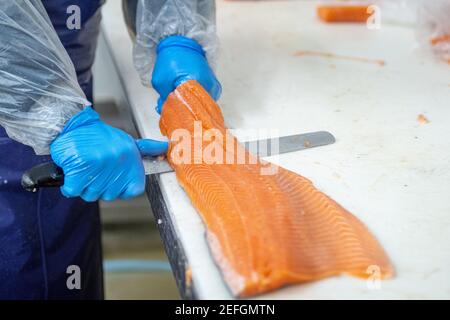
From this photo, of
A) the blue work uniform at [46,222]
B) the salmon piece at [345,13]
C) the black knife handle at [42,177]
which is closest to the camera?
the black knife handle at [42,177]

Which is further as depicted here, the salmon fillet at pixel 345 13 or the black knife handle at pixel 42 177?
the salmon fillet at pixel 345 13

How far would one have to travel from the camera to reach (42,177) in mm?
898

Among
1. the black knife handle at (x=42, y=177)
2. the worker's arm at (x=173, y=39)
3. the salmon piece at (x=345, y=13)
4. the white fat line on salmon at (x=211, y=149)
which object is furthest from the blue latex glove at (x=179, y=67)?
the salmon piece at (x=345, y=13)

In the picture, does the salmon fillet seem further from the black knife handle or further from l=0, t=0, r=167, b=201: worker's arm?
the black knife handle

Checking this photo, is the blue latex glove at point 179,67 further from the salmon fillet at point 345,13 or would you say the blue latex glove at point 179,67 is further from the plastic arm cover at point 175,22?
the salmon fillet at point 345,13

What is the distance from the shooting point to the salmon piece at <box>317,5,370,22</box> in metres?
1.80

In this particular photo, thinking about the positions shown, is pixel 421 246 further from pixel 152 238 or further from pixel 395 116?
pixel 152 238

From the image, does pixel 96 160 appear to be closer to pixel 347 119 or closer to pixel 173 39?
Answer: pixel 173 39

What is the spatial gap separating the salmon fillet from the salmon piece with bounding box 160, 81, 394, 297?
3.08 feet

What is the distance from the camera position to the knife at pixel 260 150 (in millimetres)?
906

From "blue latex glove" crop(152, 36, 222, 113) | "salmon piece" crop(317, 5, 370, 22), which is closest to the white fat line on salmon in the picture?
"blue latex glove" crop(152, 36, 222, 113)

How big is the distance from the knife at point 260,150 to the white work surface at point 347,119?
2 centimetres

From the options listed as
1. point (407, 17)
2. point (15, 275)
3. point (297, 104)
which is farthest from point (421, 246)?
point (407, 17)

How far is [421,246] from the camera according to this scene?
33.0 inches
